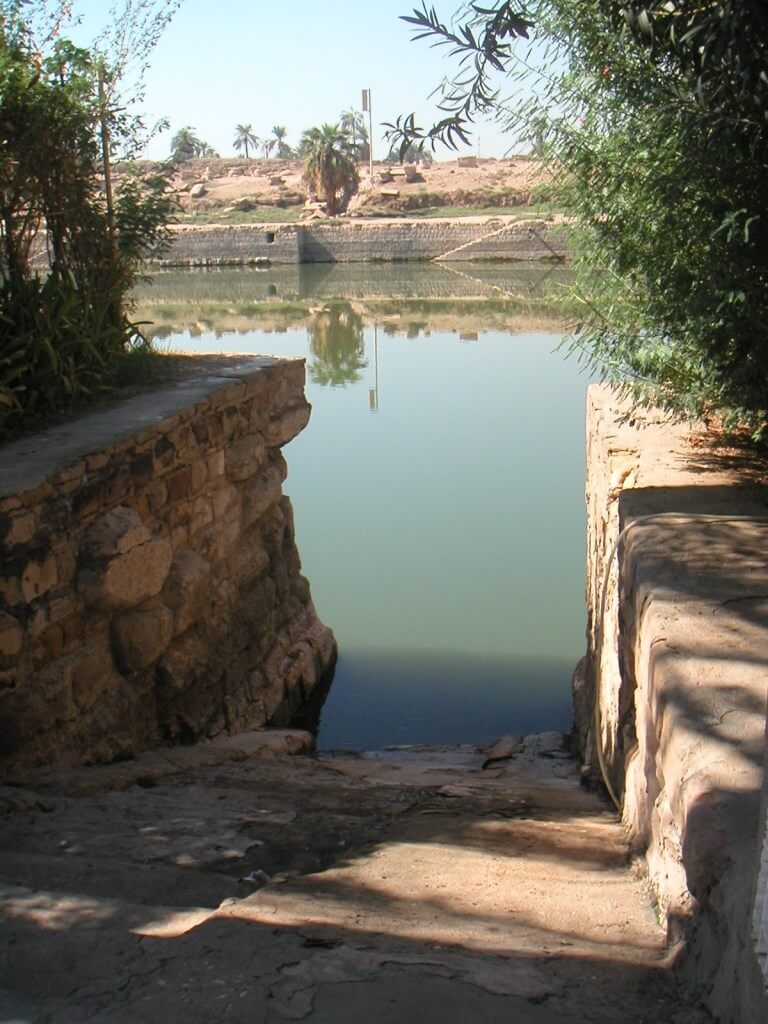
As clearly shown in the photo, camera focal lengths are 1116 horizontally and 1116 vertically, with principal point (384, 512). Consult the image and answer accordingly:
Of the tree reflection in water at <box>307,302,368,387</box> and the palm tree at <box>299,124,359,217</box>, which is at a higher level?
the palm tree at <box>299,124,359,217</box>

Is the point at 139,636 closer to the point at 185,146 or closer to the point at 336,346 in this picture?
the point at 336,346

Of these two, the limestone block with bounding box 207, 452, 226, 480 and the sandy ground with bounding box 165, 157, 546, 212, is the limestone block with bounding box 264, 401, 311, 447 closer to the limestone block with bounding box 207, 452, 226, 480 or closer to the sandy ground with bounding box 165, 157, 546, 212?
the limestone block with bounding box 207, 452, 226, 480

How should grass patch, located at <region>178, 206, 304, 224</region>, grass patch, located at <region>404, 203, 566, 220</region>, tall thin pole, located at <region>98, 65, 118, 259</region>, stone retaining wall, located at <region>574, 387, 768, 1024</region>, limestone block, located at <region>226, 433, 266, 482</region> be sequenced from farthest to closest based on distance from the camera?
1. grass patch, located at <region>178, 206, 304, 224</region>
2. grass patch, located at <region>404, 203, 566, 220</region>
3. tall thin pole, located at <region>98, 65, 118, 259</region>
4. limestone block, located at <region>226, 433, 266, 482</region>
5. stone retaining wall, located at <region>574, 387, 768, 1024</region>

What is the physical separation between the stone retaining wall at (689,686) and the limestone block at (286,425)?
89.9 inches

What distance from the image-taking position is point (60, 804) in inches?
160

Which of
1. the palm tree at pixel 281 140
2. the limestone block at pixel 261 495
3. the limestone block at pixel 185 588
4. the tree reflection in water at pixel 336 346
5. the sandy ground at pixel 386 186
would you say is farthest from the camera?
the palm tree at pixel 281 140

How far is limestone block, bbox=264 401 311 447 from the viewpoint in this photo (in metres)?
7.67

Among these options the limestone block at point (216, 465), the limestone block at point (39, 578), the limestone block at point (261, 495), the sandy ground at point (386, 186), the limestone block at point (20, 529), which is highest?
the sandy ground at point (386, 186)

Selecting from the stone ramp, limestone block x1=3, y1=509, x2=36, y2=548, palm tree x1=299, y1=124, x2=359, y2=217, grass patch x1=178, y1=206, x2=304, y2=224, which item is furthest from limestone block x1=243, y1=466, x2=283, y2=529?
palm tree x1=299, y1=124, x2=359, y2=217

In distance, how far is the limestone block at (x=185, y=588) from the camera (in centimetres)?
595

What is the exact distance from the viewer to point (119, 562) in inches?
203

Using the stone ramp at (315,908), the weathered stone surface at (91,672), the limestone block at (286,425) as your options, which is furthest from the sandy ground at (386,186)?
the stone ramp at (315,908)

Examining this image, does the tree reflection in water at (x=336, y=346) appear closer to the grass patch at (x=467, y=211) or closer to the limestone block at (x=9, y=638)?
the limestone block at (x=9, y=638)

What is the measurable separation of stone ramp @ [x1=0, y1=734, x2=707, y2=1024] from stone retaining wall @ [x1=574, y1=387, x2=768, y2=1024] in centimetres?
16
